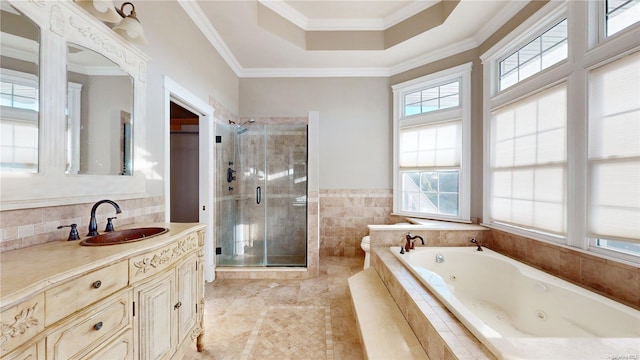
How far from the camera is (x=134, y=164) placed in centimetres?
157

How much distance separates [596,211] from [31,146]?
3240 mm

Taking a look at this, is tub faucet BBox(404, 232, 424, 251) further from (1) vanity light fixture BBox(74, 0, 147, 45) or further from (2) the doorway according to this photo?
(2) the doorway

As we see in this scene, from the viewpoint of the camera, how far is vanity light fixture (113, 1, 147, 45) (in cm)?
135

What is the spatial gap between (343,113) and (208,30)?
2.00 metres

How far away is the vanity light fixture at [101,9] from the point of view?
3.99 ft

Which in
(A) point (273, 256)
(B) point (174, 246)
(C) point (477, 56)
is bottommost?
(A) point (273, 256)

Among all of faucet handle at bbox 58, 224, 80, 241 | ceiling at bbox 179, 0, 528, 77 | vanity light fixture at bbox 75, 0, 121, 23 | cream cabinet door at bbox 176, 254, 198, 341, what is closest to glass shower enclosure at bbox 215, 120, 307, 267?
ceiling at bbox 179, 0, 528, 77

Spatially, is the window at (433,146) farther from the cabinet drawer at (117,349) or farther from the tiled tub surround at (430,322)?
the cabinet drawer at (117,349)

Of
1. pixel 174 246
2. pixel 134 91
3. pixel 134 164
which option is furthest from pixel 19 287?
pixel 134 91

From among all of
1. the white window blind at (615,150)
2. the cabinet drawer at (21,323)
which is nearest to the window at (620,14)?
the white window blind at (615,150)

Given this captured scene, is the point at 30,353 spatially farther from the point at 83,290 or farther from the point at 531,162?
the point at 531,162

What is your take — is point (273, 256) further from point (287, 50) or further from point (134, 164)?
point (287, 50)

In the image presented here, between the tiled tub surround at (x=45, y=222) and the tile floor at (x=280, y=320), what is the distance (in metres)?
1.12

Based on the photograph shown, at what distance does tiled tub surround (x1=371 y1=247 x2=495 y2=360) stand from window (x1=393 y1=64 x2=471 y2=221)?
147cm
